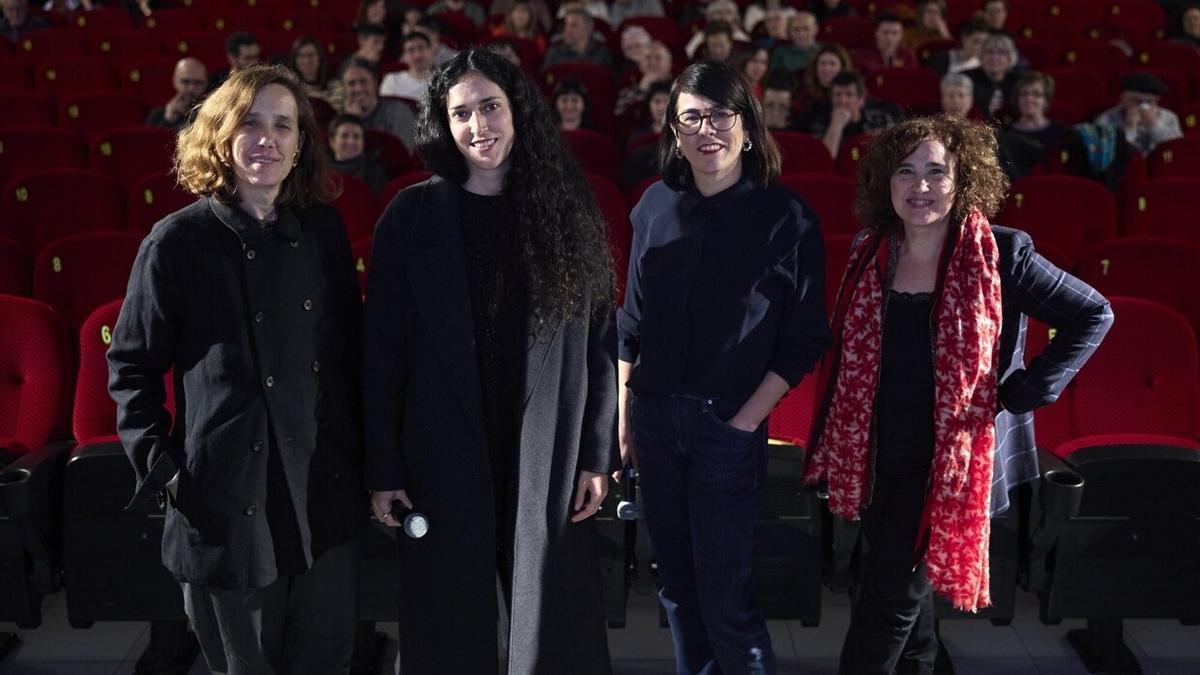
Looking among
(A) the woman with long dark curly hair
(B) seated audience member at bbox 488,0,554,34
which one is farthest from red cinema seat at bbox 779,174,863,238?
(B) seated audience member at bbox 488,0,554,34

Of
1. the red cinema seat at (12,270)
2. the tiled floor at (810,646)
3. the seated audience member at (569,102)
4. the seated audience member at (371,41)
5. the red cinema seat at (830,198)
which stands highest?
the seated audience member at (371,41)

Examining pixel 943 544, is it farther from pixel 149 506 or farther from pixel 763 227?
pixel 149 506

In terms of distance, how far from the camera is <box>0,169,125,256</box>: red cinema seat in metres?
3.57

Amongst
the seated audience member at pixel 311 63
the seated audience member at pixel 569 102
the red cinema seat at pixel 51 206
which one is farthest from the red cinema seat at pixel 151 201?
the seated audience member at pixel 311 63

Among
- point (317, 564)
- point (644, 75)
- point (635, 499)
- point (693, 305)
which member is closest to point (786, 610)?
point (635, 499)

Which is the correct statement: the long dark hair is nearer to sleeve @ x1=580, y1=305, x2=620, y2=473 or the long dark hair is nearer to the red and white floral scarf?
sleeve @ x1=580, y1=305, x2=620, y2=473

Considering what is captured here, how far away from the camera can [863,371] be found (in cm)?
182

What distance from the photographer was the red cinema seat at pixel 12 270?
9.87ft

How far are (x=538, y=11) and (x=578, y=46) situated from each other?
32.2 inches

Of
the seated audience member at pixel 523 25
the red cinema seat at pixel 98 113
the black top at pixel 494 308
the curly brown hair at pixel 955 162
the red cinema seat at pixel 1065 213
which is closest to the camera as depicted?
the black top at pixel 494 308

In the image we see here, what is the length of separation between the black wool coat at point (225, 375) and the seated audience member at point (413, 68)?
3.79 meters

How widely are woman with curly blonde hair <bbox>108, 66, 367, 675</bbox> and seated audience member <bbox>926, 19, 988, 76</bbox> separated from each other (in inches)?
185

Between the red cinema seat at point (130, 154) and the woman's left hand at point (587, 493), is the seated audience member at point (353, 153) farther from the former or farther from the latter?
the woman's left hand at point (587, 493)

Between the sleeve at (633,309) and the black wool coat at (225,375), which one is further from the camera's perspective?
the sleeve at (633,309)
